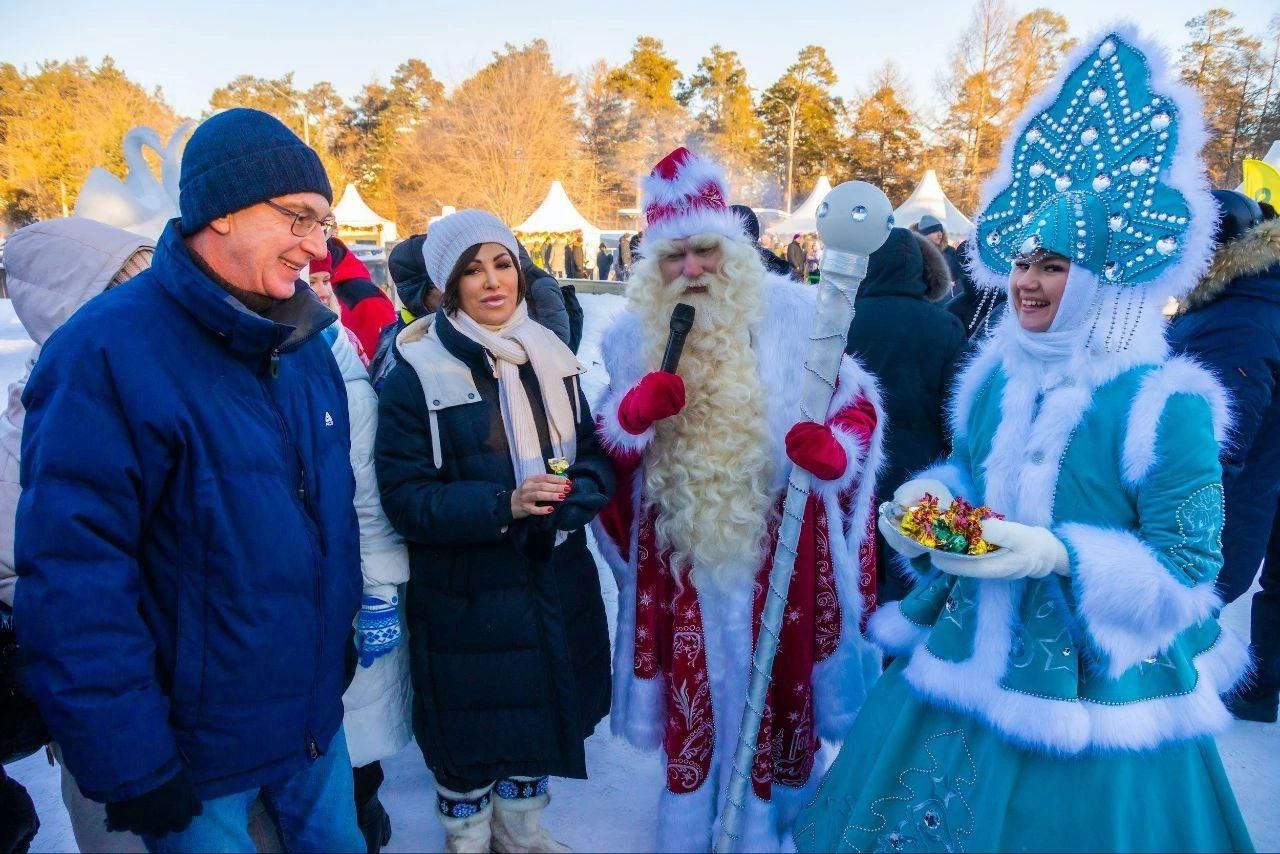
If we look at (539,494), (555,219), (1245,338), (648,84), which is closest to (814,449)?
(539,494)

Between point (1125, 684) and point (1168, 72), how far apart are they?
132 cm

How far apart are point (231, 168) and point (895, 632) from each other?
1.92m

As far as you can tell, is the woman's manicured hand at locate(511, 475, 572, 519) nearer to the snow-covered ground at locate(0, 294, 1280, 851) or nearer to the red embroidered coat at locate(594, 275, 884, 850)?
the red embroidered coat at locate(594, 275, 884, 850)

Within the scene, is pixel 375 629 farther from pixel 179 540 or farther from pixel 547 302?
pixel 547 302

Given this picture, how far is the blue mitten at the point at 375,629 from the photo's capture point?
6.58 feet

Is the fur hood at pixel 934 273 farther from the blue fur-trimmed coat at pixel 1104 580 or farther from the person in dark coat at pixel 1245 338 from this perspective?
the blue fur-trimmed coat at pixel 1104 580

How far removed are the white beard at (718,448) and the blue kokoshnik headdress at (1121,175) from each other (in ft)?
2.58

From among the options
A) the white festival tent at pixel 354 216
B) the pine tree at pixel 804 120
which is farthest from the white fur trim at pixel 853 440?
the pine tree at pixel 804 120

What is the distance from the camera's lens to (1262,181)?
4242 mm

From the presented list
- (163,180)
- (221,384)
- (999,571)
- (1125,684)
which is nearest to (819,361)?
(999,571)

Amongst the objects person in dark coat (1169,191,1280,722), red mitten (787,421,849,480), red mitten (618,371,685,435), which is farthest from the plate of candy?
person in dark coat (1169,191,1280,722)

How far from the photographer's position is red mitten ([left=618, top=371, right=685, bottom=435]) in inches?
79.3

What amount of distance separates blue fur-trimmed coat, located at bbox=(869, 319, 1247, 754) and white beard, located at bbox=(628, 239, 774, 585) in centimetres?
62

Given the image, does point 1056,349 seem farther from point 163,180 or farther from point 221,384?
point 163,180
